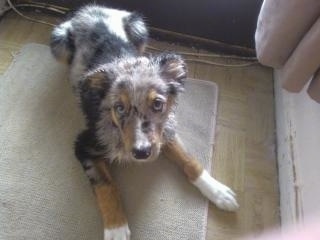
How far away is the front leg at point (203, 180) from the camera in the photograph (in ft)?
5.29

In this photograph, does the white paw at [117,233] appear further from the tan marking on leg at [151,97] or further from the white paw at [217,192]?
the tan marking on leg at [151,97]

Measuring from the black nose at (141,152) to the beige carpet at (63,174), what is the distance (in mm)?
312

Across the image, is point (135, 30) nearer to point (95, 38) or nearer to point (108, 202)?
point (95, 38)

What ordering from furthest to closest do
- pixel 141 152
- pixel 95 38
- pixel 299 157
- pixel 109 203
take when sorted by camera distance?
pixel 95 38 → pixel 299 157 → pixel 109 203 → pixel 141 152

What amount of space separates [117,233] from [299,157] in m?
0.77

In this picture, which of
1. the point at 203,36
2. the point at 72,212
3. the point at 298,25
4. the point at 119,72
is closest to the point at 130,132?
the point at 119,72

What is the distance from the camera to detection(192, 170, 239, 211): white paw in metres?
1.61

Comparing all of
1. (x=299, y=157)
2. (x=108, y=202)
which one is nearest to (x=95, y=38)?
(x=108, y=202)

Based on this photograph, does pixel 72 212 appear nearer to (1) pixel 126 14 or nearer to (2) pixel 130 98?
(2) pixel 130 98

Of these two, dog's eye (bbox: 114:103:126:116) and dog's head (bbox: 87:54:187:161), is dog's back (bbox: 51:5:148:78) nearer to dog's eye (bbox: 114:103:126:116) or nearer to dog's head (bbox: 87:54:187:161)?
dog's head (bbox: 87:54:187:161)

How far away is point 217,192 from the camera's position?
1.62m

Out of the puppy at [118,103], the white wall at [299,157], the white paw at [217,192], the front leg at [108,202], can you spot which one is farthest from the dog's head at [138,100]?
the white wall at [299,157]

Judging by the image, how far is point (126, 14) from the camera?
6.57ft

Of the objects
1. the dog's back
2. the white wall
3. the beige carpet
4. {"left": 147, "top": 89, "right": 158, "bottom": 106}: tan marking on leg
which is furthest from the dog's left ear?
the white wall
